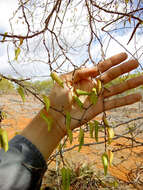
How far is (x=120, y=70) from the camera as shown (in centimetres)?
91

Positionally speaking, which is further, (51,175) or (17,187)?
(51,175)

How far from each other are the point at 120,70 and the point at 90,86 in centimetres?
17

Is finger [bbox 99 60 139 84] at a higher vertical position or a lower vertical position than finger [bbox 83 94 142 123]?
higher

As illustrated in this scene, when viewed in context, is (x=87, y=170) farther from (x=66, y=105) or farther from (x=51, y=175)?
(x=66, y=105)

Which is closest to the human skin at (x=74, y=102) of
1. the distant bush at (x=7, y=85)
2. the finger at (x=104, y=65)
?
the finger at (x=104, y=65)

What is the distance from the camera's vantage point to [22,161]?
31.6 inches

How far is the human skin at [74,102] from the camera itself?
88 centimetres

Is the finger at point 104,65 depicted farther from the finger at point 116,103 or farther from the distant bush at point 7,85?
the distant bush at point 7,85

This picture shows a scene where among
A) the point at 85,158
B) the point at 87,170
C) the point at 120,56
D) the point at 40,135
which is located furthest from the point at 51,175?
the point at 120,56

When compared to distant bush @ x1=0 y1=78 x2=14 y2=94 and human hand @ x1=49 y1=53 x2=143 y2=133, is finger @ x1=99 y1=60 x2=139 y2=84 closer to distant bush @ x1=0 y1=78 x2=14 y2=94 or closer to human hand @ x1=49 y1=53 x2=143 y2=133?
human hand @ x1=49 y1=53 x2=143 y2=133

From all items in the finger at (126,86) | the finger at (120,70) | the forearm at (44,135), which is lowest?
the forearm at (44,135)

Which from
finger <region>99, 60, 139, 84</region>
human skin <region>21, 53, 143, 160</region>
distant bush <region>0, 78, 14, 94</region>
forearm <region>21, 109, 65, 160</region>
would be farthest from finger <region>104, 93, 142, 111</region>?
distant bush <region>0, 78, 14, 94</region>

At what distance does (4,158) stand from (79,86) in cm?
50

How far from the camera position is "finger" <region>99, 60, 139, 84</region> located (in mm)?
878
